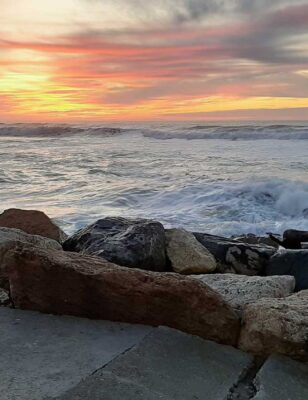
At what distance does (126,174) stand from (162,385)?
12253 millimetres

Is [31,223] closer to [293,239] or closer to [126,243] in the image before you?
[126,243]

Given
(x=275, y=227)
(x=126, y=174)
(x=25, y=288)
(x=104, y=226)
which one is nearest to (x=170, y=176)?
(x=126, y=174)

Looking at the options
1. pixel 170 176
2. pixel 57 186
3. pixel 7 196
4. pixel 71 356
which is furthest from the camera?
pixel 170 176

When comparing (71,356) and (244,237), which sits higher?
(71,356)

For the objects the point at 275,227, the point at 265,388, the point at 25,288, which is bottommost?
the point at 275,227

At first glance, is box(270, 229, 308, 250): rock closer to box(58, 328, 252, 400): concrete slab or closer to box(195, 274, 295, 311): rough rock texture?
box(195, 274, 295, 311): rough rock texture

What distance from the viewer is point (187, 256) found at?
4898mm

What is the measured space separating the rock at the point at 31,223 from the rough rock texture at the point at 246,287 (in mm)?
2200

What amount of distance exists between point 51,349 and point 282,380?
3.39 ft

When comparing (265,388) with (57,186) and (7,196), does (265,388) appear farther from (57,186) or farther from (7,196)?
(57,186)

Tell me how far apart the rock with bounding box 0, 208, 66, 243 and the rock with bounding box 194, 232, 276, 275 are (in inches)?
60.9

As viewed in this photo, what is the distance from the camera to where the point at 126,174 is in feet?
47.0

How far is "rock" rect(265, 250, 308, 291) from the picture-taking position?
15.2 feet

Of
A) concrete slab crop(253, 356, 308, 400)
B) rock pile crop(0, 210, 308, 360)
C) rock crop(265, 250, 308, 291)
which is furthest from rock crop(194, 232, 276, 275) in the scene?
concrete slab crop(253, 356, 308, 400)
